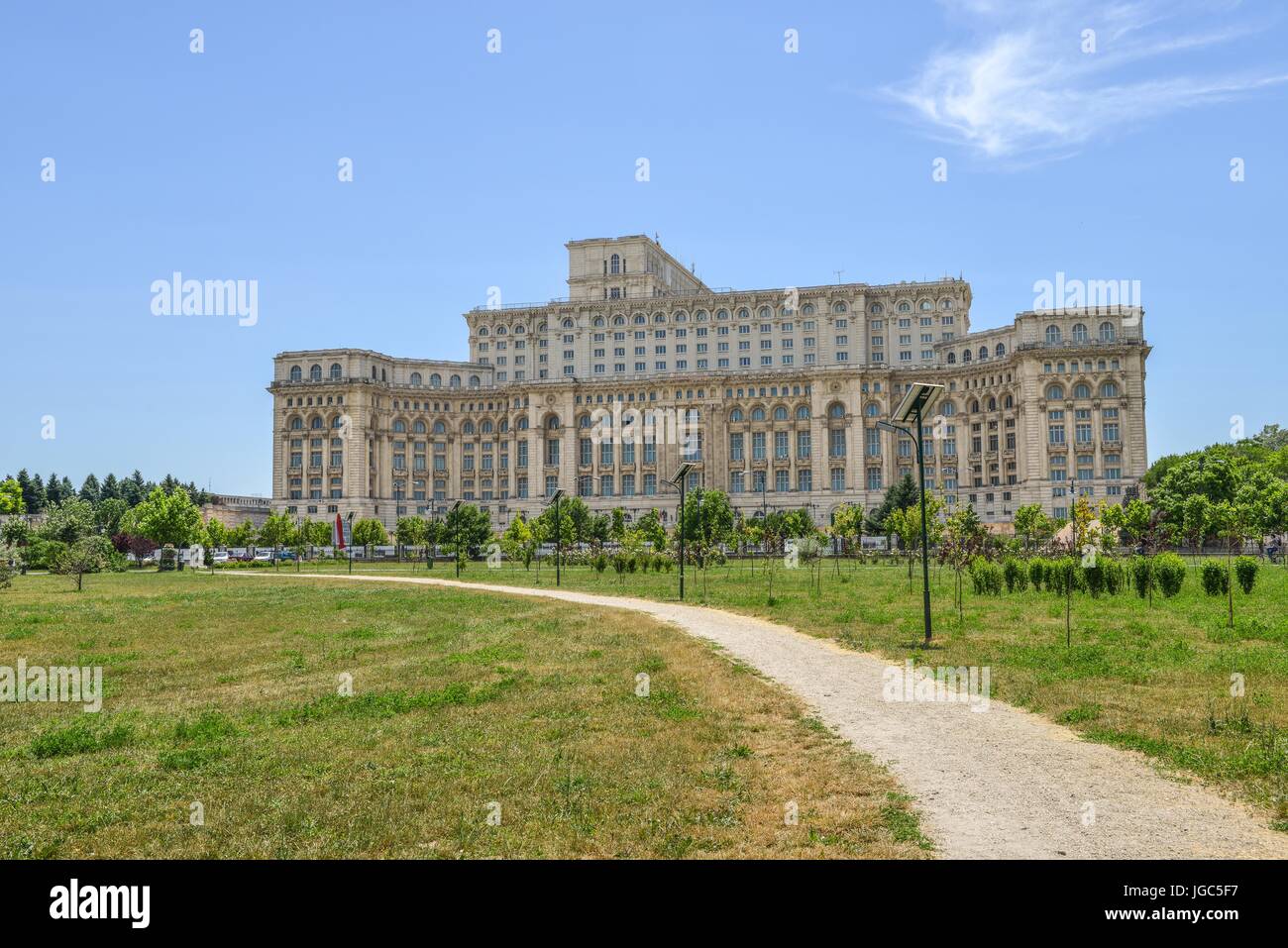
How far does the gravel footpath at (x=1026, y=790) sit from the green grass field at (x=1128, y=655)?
58 cm

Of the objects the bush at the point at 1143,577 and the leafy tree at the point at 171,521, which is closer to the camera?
the bush at the point at 1143,577

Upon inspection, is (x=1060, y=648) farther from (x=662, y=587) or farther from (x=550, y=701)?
(x=662, y=587)

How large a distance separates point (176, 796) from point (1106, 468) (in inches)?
4559

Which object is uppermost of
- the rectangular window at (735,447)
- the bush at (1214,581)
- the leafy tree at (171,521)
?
the rectangular window at (735,447)

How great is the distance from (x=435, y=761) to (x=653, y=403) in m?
119

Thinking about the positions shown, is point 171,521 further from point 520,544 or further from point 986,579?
point 986,579

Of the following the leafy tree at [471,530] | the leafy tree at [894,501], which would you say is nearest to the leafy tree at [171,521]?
the leafy tree at [471,530]

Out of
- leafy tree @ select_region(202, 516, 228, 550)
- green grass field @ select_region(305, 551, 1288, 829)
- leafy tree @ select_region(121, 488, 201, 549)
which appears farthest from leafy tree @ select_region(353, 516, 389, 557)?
green grass field @ select_region(305, 551, 1288, 829)

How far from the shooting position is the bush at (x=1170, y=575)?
30.4m

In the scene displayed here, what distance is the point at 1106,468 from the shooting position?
108m

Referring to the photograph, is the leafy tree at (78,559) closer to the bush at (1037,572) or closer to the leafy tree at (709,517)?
the leafy tree at (709,517)

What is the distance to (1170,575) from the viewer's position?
30625mm

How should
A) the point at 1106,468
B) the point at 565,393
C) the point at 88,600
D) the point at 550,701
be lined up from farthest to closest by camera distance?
1. the point at 565,393
2. the point at 1106,468
3. the point at 88,600
4. the point at 550,701
